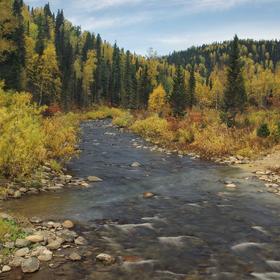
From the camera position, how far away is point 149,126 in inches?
1490

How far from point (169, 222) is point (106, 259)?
3.32m

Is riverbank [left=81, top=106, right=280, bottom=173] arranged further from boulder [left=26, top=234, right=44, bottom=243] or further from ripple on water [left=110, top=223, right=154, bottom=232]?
boulder [left=26, top=234, right=44, bottom=243]

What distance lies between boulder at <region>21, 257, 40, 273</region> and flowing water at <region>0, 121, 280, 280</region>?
18 centimetres

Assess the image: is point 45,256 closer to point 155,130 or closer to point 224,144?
point 224,144

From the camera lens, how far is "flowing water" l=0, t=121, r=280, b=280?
8.03 m

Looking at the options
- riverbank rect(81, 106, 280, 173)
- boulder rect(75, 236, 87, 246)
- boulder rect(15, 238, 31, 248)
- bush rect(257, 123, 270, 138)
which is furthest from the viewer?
bush rect(257, 123, 270, 138)

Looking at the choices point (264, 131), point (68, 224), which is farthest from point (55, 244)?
point (264, 131)

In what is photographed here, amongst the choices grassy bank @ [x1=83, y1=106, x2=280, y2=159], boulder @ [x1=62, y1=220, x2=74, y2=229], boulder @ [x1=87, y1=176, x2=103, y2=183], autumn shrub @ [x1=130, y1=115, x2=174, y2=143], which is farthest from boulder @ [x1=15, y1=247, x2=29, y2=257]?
autumn shrub @ [x1=130, y1=115, x2=174, y2=143]

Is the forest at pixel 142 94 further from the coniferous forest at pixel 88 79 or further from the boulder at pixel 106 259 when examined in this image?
the boulder at pixel 106 259

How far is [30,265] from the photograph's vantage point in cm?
770

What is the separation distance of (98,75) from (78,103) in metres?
18.3

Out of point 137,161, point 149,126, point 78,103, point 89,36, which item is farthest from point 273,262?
point 89,36

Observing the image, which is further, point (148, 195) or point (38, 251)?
point (148, 195)

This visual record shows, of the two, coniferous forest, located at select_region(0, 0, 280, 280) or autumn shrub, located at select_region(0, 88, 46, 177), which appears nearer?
coniferous forest, located at select_region(0, 0, 280, 280)
